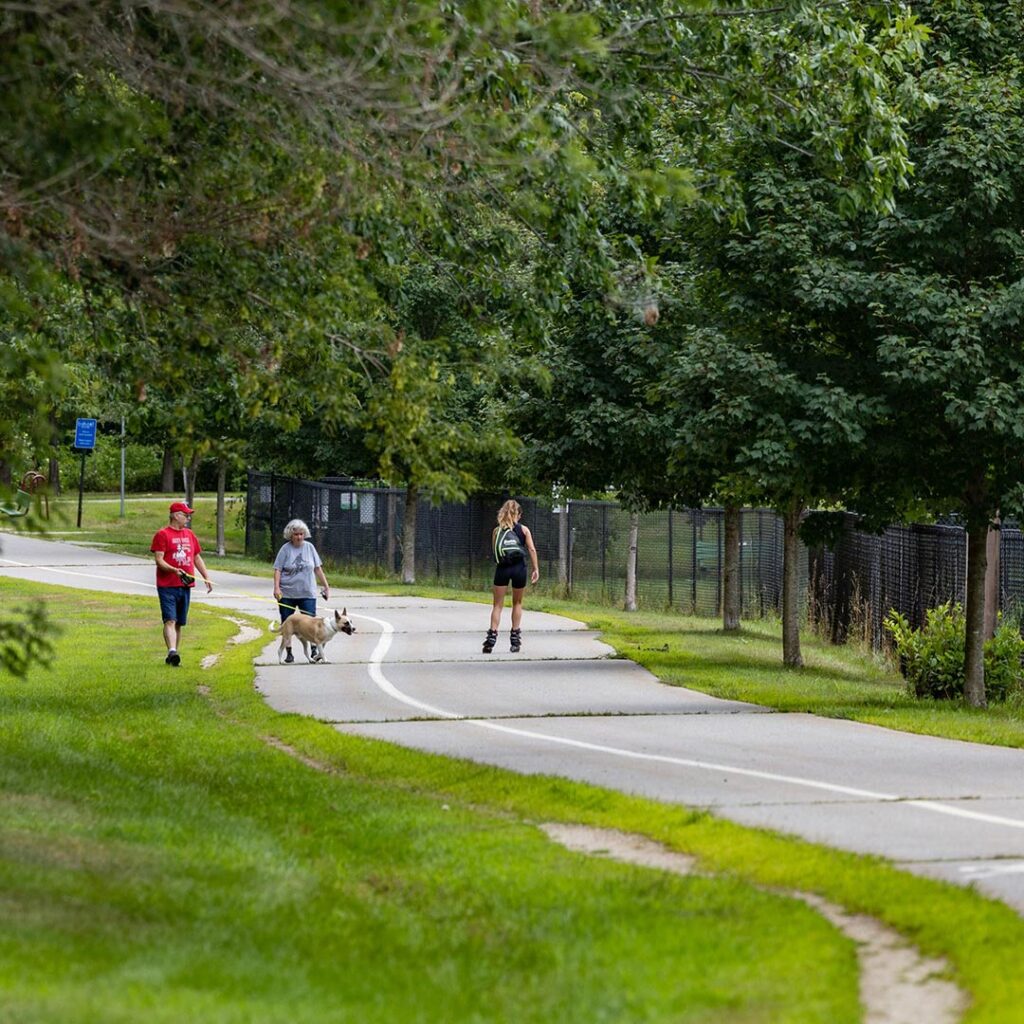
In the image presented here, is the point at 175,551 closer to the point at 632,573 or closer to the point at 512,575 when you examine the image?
the point at 512,575

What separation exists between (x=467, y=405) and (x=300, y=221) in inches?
1200

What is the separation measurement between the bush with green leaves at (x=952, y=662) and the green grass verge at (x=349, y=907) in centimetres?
838

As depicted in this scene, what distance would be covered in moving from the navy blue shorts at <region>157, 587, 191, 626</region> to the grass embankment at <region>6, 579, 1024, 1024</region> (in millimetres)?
6915

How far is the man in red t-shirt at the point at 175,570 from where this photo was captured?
2059 cm

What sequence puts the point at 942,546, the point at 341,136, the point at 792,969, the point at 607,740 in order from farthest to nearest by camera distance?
1. the point at 942,546
2. the point at 607,740
3. the point at 341,136
4. the point at 792,969

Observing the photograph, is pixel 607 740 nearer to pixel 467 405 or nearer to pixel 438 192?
pixel 438 192

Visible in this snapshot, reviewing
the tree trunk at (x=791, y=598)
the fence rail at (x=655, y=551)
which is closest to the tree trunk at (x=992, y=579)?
the fence rail at (x=655, y=551)

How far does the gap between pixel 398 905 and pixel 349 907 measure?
25cm

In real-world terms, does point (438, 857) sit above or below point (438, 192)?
below

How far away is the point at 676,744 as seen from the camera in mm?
14672

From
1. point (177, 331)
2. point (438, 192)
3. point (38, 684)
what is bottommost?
point (38, 684)

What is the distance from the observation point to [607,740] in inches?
588

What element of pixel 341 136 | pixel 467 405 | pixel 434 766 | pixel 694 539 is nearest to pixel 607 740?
pixel 434 766

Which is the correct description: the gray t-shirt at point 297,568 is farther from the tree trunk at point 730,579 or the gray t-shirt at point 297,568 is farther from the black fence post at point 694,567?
the black fence post at point 694,567
